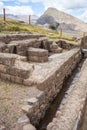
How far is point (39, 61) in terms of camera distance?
43.4 feet

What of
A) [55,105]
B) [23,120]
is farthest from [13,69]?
[23,120]

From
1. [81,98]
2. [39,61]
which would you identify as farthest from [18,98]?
[39,61]

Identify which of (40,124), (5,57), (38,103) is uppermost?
(5,57)

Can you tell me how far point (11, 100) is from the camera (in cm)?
772

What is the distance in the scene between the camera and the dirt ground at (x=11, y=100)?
651 centimetres

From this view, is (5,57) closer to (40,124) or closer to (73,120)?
(40,124)

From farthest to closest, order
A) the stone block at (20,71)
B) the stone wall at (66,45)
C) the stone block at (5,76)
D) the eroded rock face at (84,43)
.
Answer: the eroded rock face at (84,43) → the stone wall at (66,45) → the stone block at (5,76) → the stone block at (20,71)

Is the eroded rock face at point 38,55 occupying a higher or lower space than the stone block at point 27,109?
higher

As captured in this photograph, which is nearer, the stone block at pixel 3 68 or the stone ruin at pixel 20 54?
the stone ruin at pixel 20 54

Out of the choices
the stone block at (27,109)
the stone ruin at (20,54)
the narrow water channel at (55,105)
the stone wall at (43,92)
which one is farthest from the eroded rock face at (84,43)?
the stone block at (27,109)

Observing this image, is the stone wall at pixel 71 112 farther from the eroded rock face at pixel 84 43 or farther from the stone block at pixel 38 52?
the eroded rock face at pixel 84 43

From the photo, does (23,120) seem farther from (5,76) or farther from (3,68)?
(3,68)

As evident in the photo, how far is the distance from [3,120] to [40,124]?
1744 mm

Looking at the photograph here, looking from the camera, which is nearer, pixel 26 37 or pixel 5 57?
pixel 5 57
